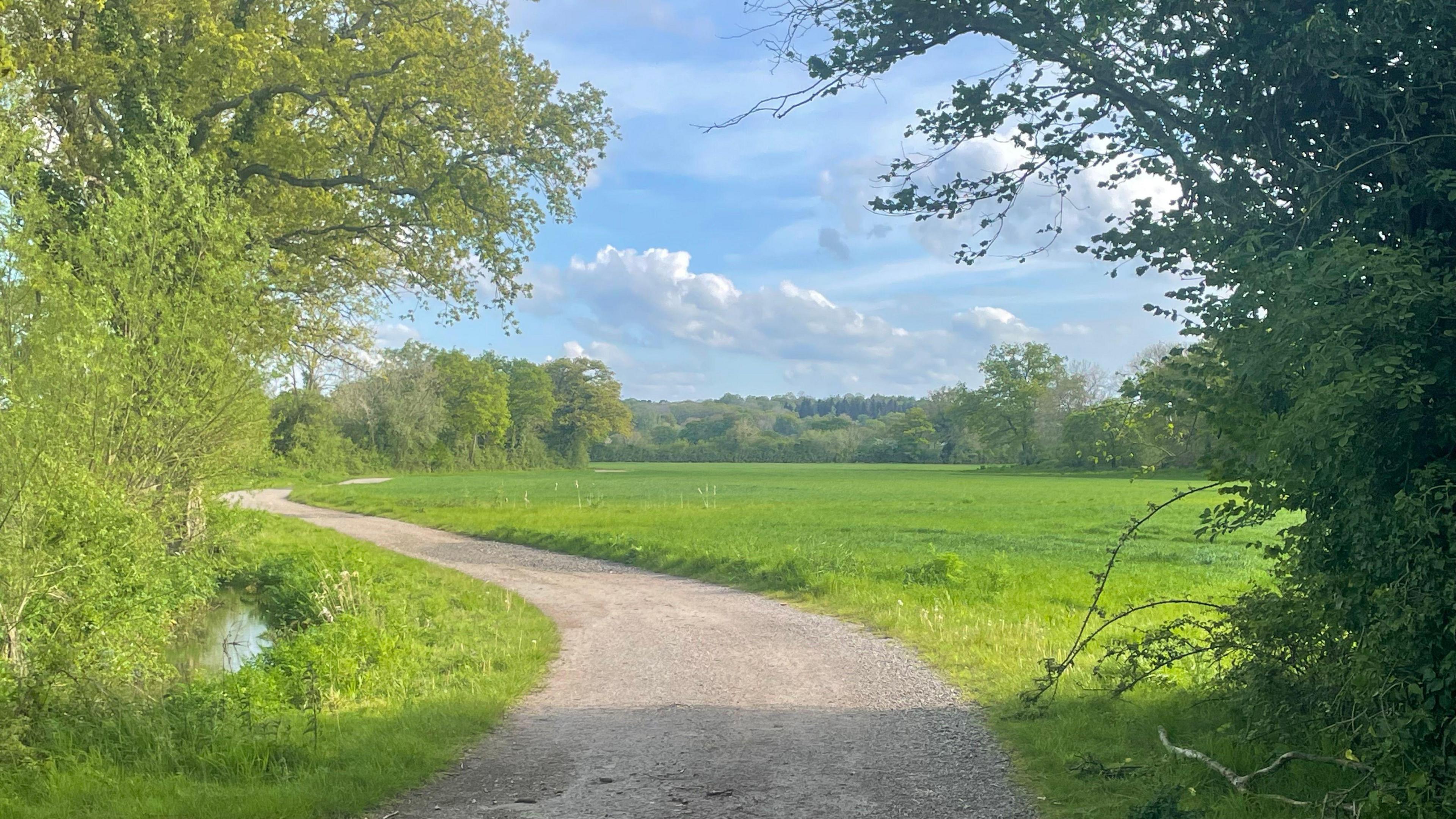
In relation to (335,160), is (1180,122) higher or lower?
lower

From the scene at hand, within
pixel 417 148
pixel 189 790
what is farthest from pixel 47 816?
pixel 417 148

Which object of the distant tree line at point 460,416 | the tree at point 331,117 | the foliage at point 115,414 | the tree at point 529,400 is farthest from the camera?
the tree at point 529,400

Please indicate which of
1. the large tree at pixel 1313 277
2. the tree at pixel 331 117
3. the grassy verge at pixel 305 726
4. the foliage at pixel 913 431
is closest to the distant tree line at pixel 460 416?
the foliage at pixel 913 431

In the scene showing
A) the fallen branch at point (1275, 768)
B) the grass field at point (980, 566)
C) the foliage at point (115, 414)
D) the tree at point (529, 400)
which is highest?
the tree at point (529, 400)

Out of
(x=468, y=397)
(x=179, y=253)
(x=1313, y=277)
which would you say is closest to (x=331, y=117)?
(x=179, y=253)

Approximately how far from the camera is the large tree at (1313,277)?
4500mm

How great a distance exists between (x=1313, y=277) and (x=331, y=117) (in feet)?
58.2

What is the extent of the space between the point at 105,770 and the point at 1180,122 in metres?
9.17

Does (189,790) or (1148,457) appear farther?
(1148,457)

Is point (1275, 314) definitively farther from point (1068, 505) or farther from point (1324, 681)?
point (1068, 505)

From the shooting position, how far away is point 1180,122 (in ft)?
21.5

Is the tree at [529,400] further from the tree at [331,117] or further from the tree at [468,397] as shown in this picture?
the tree at [331,117]

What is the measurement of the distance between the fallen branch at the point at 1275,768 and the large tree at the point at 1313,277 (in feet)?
0.52

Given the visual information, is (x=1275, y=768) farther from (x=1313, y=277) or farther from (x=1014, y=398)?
(x=1014, y=398)
